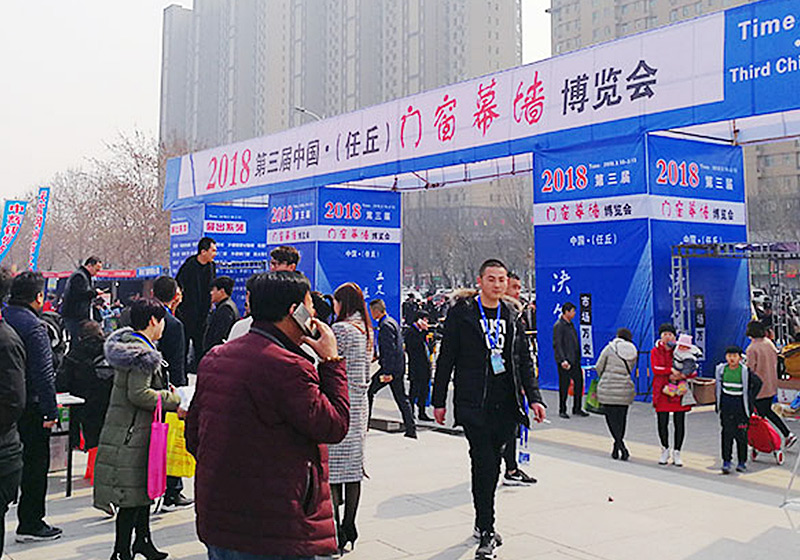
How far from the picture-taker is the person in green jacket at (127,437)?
4.30 m

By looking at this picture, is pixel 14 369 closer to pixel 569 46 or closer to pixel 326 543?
pixel 326 543

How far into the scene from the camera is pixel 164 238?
132ft

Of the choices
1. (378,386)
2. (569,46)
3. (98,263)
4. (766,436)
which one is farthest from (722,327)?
(569,46)

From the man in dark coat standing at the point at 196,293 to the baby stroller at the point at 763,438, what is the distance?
595 centimetres

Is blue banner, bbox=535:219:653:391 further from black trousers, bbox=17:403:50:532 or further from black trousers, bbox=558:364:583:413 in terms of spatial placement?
black trousers, bbox=17:403:50:532

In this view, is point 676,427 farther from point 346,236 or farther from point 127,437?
point 346,236

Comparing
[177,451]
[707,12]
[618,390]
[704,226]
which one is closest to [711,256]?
[704,226]

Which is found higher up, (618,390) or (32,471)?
(618,390)

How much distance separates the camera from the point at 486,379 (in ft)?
16.0

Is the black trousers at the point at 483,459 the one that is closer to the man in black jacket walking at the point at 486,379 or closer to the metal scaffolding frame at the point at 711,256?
the man in black jacket walking at the point at 486,379

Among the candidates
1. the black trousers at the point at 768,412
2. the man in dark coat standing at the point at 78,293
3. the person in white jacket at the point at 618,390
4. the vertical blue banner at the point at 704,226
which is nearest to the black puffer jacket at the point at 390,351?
the person in white jacket at the point at 618,390

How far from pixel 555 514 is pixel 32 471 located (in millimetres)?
3730

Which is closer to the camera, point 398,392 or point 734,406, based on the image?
point 734,406

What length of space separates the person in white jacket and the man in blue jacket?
219 inches
